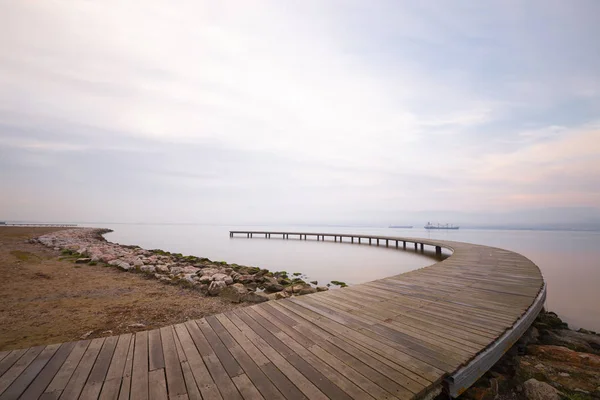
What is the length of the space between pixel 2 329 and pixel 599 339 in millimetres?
12834

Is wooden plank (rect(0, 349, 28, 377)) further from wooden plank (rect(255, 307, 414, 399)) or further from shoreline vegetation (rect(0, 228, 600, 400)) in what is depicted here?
wooden plank (rect(255, 307, 414, 399))

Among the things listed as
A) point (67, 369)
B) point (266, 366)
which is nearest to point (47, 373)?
A: point (67, 369)

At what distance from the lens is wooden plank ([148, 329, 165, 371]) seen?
8.90ft

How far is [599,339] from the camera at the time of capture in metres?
5.68

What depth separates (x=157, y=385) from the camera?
94.5 inches

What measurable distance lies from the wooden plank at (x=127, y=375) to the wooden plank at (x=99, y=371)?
0.17 metres

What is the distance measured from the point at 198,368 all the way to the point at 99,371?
100 centimetres

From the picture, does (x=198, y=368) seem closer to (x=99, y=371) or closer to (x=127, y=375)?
(x=127, y=375)

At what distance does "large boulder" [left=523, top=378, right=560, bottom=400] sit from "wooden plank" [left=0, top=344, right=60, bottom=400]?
223 inches

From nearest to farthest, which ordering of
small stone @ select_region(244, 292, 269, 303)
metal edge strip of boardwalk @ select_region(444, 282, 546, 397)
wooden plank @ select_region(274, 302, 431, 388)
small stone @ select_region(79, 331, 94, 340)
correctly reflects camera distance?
wooden plank @ select_region(274, 302, 431, 388), metal edge strip of boardwalk @ select_region(444, 282, 546, 397), small stone @ select_region(79, 331, 94, 340), small stone @ select_region(244, 292, 269, 303)

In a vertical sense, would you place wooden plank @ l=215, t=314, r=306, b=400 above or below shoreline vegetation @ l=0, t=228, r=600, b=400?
above

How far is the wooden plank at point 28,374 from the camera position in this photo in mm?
2271

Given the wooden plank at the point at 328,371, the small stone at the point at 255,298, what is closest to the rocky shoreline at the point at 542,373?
the wooden plank at the point at 328,371

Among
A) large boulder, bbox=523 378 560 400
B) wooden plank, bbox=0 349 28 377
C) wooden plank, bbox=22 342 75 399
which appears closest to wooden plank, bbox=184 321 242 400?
wooden plank, bbox=22 342 75 399
